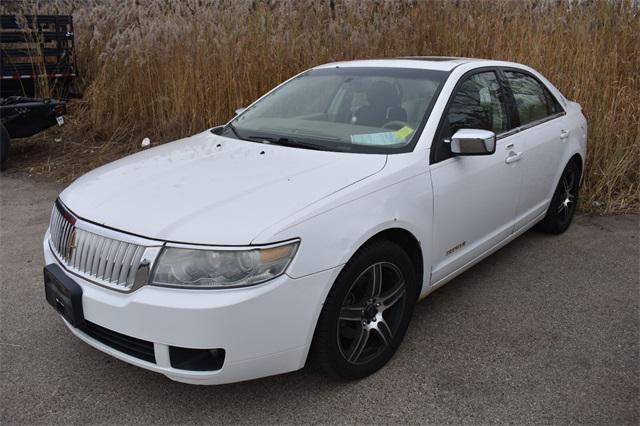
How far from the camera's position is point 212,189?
2.75 meters

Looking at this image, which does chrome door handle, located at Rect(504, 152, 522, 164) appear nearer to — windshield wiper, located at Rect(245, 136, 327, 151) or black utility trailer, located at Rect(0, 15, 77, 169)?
windshield wiper, located at Rect(245, 136, 327, 151)

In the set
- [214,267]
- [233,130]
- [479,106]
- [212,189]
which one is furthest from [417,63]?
[214,267]

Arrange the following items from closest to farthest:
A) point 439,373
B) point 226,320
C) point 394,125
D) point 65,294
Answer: point 226,320
point 65,294
point 439,373
point 394,125

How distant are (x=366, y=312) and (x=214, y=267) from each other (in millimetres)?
870

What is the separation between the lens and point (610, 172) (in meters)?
5.92

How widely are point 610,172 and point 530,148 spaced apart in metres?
2.42

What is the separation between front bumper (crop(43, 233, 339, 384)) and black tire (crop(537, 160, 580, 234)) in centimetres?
296

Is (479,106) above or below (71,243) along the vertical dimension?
above

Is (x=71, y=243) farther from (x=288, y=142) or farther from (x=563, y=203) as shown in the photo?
(x=563, y=203)

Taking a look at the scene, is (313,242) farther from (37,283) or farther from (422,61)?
(37,283)

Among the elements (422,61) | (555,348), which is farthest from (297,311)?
(422,61)

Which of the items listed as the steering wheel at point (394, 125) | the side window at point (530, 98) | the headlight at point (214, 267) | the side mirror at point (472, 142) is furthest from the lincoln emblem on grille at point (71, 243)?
the side window at point (530, 98)

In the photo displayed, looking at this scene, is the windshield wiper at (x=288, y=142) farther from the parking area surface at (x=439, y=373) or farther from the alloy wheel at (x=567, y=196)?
the alloy wheel at (x=567, y=196)

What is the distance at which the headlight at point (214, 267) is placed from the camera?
231 cm
